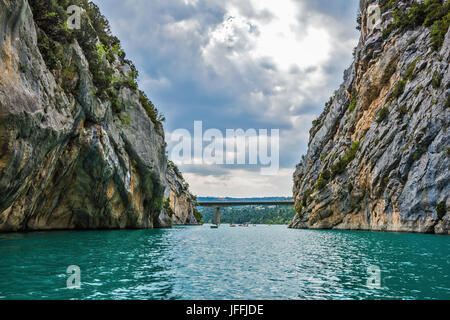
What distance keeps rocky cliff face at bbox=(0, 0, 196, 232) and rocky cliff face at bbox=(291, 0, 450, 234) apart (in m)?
40.2

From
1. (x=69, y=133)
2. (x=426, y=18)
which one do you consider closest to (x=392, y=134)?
(x=426, y=18)

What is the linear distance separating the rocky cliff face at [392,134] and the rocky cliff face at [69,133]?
132 feet

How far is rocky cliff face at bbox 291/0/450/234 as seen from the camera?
3788 cm

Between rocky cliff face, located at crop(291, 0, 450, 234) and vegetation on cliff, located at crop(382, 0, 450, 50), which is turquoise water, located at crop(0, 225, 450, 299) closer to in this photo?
rocky cliff face, located at crop(291, 0, 450, 234)

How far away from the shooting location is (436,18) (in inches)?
1895

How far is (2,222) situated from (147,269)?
2225cm

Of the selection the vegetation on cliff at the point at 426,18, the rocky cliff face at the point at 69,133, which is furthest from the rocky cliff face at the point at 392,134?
the rocky cliff face at the point at 69,133

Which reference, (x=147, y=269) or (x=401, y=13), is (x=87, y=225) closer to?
(x=147, y=269)

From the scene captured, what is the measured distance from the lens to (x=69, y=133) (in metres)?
27.0

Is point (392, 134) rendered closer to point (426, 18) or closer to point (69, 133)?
point (426, 18)

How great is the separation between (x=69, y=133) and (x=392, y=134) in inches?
1897

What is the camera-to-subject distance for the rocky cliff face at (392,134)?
3788cm

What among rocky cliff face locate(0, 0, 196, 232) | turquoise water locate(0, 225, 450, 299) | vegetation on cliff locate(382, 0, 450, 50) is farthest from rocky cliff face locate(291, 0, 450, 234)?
rocky cliff face locate(0, 0, 196, 232)

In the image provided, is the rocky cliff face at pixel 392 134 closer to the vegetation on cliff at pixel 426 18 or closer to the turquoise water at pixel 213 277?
the vegetation on cliff at pixel 426 18
